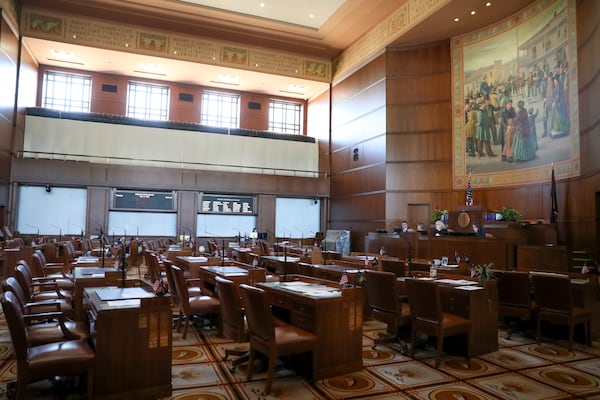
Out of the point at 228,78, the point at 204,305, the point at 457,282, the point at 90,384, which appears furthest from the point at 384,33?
the point at 90,384

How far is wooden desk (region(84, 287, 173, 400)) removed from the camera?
114 inches

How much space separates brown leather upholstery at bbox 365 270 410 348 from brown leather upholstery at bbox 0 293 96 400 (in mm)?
2751

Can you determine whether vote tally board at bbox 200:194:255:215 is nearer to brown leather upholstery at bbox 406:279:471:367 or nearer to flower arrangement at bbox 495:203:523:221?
flower arrangement at bbox 495:203:523:221

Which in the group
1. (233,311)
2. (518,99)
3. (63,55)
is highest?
(63,55)

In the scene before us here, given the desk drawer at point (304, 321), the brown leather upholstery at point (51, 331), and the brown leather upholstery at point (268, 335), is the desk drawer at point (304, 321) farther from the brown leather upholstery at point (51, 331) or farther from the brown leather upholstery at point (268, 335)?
the brown leather upholstery at point (51, 331)

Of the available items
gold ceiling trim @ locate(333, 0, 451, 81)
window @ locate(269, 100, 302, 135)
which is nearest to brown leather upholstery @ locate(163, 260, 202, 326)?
gold ceiling trim @ locate(333, 0, 451, 81)

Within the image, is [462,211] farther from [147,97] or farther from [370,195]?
[147,97]

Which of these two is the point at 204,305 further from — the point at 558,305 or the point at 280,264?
the point at 558,305

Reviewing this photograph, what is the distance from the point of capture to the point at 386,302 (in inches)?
177

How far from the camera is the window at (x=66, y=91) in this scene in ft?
51.2

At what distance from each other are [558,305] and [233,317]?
344 cm

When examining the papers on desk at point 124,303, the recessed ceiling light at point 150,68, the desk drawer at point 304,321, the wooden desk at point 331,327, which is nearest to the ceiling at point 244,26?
the recessed ceiling light at point 150,68

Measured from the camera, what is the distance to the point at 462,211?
31.3ft

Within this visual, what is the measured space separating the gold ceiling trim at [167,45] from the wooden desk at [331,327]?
43.7ft
